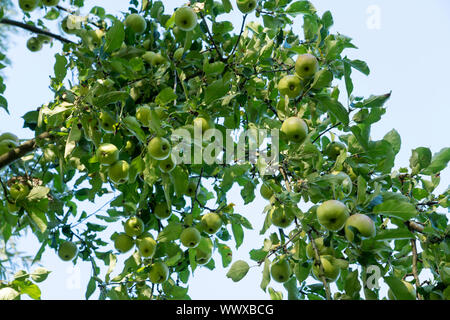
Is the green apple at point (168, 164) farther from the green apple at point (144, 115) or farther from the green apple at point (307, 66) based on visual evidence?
the green apple at point (307, 66)

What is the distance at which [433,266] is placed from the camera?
1890 millimetres

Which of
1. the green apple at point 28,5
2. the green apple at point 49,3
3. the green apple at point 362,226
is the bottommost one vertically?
the green apple at point 362,226

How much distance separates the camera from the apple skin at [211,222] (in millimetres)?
2260

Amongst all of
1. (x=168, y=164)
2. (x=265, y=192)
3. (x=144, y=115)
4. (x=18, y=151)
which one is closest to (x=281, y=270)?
(x=265, y=192)

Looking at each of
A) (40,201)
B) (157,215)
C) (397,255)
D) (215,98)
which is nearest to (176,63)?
(215,98)

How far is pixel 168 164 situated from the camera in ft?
6.31

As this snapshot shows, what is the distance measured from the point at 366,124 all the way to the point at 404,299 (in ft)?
2.68

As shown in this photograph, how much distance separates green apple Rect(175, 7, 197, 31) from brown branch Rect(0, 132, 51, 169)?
0.93 metres

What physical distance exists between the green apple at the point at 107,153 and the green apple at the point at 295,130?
82 centimetres

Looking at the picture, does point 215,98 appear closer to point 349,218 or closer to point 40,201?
point 349,218

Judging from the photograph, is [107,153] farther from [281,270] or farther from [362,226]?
[362,226]

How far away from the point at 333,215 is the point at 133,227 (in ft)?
3.88

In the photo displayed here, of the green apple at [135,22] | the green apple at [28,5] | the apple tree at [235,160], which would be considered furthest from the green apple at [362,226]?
the green apple at [28,5]

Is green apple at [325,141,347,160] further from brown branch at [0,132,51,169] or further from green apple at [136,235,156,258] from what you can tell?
brown branch at [0,132,51,169]
